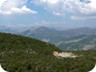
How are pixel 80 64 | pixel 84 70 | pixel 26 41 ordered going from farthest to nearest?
1. pixel 26 41
2. pixel 80 64
3. pixel 84 70

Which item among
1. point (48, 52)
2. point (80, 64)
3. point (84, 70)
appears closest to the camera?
point (84, 70)

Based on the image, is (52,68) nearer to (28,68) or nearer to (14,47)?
(28,68)

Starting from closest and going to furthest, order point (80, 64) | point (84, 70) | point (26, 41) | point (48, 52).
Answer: point (84, 70), point (80, 64), point (48, 52), point (26, 41)

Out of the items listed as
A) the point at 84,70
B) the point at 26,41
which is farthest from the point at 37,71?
the point at 26,41

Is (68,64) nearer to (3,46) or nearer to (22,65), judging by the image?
(22,65)

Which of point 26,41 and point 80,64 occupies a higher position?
point 80,64

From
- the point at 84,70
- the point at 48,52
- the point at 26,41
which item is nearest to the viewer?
the point at 84,70

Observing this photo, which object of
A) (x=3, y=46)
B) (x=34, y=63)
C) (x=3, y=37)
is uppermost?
(x=34, y=63)

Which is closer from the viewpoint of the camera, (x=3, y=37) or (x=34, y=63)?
(x=34, y=63)

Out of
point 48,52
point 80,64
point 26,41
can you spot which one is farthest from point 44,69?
point 26,41
